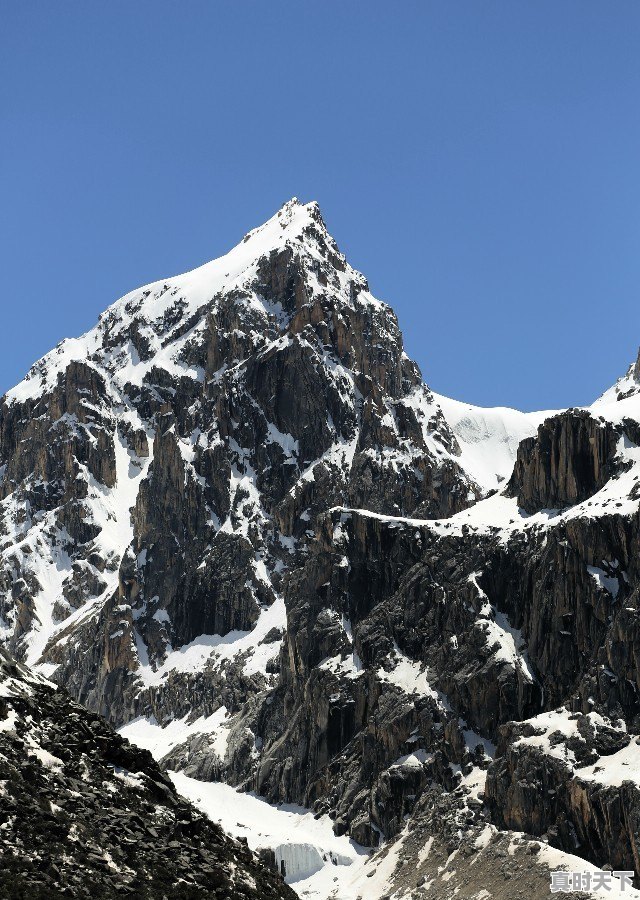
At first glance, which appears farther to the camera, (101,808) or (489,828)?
(489,828)

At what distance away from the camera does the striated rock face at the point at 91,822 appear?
261ft

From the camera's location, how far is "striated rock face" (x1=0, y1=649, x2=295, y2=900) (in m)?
79.5

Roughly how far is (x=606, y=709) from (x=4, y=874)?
131 metres

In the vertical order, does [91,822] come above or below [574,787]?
below

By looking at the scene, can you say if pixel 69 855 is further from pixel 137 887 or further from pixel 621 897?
pixel 621 897

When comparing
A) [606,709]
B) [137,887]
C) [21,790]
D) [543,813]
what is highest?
[606,709]

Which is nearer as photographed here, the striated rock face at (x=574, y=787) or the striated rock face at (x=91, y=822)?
the striated rock face at (x=91, y=822)

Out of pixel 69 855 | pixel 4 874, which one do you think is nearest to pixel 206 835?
pixel 69 855

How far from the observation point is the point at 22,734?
8856 centimetres

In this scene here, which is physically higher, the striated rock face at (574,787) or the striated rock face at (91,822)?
the striated rock face at (574,787)

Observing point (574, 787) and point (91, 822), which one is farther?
point (574, 787)

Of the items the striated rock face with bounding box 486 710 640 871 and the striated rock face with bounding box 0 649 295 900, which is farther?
the striated rock face with bounding box 486 710 640 871

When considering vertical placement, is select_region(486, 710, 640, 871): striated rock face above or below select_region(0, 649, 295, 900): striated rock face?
above

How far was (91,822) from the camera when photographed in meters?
84.2
